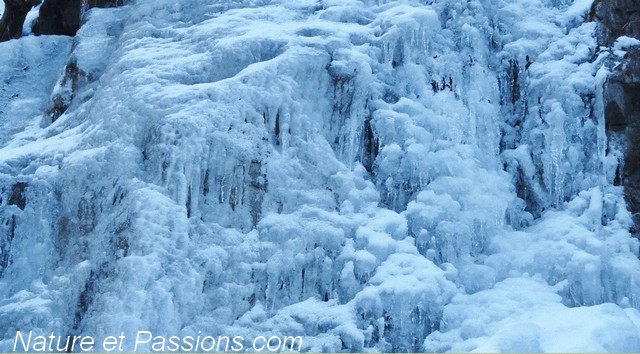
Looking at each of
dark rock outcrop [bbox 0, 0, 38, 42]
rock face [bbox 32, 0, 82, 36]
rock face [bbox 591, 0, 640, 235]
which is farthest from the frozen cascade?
dark rock outcrop [bbox 0, 0, 38, 42]

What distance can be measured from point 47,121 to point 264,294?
13.2 feet

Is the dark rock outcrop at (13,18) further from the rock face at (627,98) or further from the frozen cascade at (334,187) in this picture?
the rock face at (627,98)

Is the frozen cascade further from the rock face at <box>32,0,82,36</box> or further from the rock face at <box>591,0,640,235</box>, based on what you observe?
the rock face at <box>32,0,82,36</box>

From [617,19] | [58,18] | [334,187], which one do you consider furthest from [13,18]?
[617,19]

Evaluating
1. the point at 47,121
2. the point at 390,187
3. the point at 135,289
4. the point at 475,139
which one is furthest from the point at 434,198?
the point at 47,121

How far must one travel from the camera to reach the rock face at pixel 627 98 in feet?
23.2

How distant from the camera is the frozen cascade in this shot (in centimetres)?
613

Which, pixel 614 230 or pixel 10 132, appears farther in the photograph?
pixel 10 132

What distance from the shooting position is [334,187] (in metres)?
6.98

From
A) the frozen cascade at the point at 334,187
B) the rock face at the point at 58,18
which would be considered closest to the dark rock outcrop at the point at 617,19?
the frozen cascade at the point at 334,187

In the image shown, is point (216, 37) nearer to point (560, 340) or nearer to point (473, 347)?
point (473, 347)

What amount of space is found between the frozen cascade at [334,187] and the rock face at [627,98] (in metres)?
0.12

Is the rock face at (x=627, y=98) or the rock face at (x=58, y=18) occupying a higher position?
the rock face at (x=627, y=98)

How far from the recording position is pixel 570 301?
251 inches
